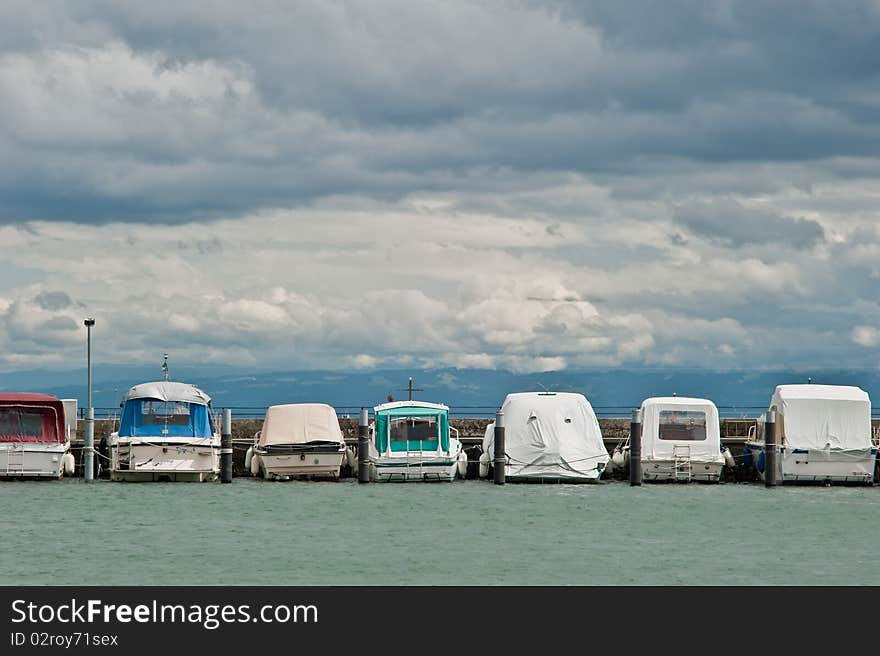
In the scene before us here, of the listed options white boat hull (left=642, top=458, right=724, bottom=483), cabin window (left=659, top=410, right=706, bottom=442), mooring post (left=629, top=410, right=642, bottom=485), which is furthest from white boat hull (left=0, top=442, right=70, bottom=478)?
cabin window (left=659, top=410, right=706, bottom=442)

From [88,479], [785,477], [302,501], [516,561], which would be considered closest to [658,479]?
[785,477]

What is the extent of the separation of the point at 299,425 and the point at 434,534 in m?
11.4

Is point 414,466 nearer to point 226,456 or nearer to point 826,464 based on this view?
point 226,456

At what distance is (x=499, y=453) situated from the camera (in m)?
51.7

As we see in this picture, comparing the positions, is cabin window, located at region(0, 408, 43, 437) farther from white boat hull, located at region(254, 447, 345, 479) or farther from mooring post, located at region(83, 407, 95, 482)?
white boat hull, located at region(254, 447, 345, 479)

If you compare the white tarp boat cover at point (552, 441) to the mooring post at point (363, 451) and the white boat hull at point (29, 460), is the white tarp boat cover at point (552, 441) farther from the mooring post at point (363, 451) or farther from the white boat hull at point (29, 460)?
the white boat hull at point (29, 460)

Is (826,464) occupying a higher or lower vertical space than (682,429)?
lower

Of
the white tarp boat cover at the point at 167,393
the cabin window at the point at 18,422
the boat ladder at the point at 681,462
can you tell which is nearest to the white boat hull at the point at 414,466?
the white tarp boat cover at the point at 167,393

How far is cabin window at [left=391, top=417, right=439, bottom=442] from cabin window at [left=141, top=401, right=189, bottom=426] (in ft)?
23.4

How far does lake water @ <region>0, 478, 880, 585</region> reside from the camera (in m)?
35.8

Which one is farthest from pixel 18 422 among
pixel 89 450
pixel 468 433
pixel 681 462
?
pixel 681 462

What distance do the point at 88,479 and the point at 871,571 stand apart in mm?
27865
